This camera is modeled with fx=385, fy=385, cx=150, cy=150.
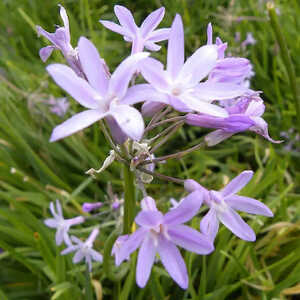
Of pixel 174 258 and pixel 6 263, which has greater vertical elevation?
pixel 174 258

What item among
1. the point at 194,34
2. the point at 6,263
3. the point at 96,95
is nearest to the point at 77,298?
the point at 6,263

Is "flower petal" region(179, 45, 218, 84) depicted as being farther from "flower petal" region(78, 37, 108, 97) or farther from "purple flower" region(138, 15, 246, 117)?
"flower petal" region(78, 37, 108, 97)

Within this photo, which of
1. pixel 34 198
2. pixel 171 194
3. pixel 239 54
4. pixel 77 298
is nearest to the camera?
pixel 77 298

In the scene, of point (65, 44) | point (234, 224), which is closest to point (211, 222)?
point (234, 224)

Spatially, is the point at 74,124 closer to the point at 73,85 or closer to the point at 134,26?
the point at 73,85

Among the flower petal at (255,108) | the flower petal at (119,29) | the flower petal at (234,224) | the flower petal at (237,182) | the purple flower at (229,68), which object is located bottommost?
the flower petal at (234,224)

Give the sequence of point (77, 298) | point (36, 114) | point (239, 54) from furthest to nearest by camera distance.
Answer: point (239, 54) < point (36, 114) < point (77, 298)

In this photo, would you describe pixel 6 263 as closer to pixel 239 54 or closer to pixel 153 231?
pixel 153 231

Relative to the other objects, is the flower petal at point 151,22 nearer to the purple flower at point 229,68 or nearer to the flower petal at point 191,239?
the purple flower at point 229,68

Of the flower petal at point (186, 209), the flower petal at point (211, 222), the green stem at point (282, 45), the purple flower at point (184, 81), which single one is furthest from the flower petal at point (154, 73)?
the green stem at point (282, 45)
